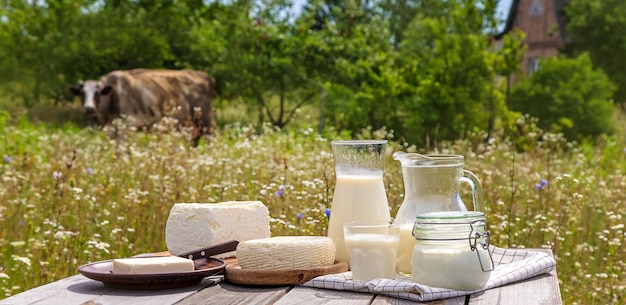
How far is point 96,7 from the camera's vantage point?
2170 centimetres

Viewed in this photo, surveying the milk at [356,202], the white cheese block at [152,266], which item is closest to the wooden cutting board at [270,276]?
the white cheese block at [152,266]

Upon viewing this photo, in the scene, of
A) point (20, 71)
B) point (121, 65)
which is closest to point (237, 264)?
point (121, 65)

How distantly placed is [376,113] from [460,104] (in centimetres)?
202

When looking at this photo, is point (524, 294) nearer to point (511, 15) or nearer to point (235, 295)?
point (235, 295)

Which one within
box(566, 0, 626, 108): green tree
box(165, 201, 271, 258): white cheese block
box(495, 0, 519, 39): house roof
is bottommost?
box(165, 201, 271, 258): white cheese block

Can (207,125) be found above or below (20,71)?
below

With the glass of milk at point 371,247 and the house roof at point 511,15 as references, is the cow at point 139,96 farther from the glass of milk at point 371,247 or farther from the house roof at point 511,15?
the house roof at point 511,15

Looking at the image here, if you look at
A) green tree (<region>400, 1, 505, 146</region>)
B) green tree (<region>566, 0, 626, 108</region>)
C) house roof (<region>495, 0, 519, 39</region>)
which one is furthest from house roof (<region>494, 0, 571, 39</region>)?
green tree (<region>400, 1, 505, 146</region>)

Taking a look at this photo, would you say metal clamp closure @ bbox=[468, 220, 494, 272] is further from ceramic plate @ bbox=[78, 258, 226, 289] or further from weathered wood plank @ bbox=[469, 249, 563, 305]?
ceramic plate @ bbox=[78, 258, 226, 289]

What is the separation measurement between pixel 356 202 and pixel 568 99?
1389 centimetres

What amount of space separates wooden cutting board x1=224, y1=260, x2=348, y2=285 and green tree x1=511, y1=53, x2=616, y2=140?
1376cm

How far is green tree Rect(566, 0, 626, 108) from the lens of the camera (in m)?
24.8

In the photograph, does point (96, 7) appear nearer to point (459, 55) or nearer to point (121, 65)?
point (121, 65)

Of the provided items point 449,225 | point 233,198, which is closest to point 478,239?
point 449,225
